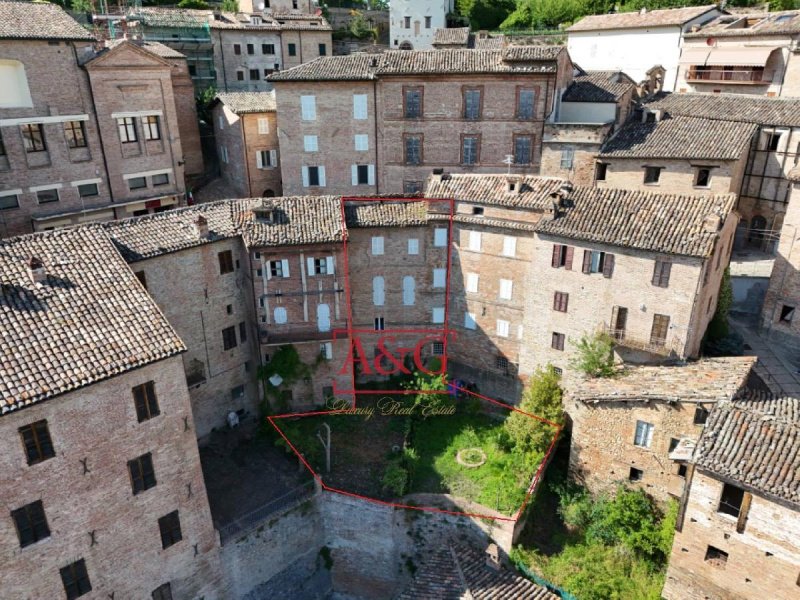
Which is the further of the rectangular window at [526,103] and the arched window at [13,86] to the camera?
the rectangular window at [526,103]

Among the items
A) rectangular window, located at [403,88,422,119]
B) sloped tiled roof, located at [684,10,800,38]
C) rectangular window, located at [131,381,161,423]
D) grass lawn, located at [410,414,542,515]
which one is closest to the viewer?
rectangular window, located at [131,381,161,423]

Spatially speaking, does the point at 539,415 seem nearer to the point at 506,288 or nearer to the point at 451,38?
Answer: the point at 506,288

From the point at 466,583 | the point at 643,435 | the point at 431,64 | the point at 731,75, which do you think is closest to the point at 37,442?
the point at 466,583

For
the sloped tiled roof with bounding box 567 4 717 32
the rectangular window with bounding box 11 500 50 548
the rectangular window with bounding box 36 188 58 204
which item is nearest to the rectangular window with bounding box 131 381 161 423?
the rectangular window with bounding box 11 500 50 548

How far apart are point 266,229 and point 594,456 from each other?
20.7 meters

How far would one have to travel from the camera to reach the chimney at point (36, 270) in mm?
23766

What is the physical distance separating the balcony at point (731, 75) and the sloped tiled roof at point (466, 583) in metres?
47.1

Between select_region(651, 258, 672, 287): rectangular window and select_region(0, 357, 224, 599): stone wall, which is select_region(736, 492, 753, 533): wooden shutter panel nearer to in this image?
select_region(651, 258, 672, 287): rectangular window

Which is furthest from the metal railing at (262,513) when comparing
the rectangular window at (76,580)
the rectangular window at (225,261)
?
the rectangular window at (225,261)

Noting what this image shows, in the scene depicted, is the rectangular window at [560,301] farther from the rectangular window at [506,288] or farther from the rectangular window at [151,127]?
the rectangular window at [151,127]

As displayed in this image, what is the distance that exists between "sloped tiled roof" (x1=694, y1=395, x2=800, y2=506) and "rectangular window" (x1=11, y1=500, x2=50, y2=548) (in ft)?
80.6

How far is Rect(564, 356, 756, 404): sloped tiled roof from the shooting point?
27.0 metres

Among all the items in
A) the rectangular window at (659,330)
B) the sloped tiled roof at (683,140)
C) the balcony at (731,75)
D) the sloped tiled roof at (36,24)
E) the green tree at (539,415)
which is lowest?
the green tree at (539,415)

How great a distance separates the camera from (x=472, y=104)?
143 feet
